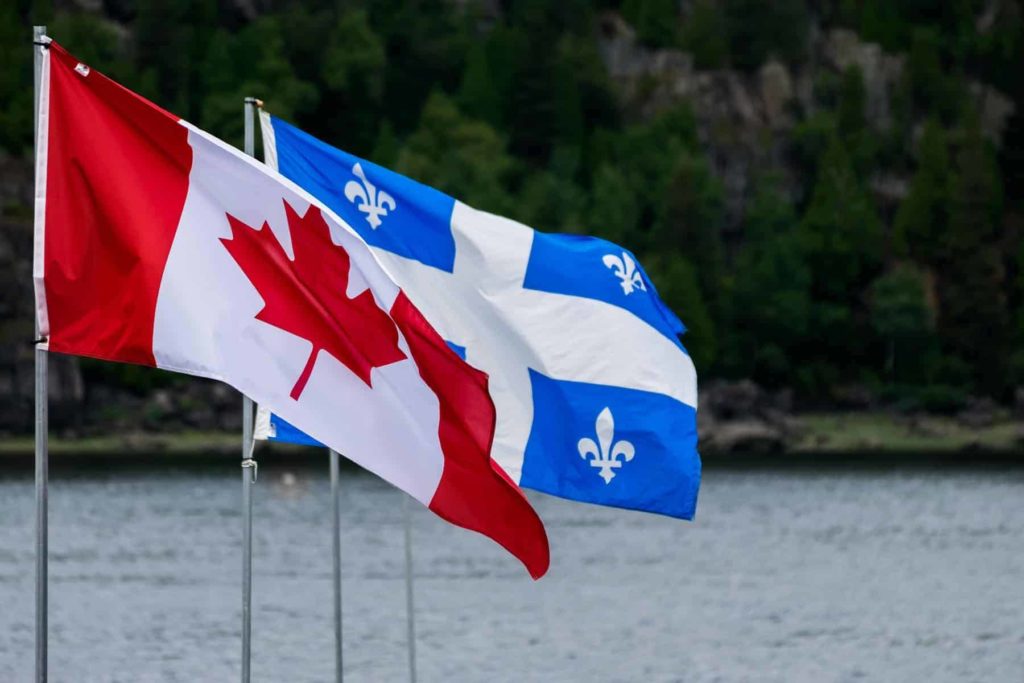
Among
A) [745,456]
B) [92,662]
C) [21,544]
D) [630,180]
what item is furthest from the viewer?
[630,180]

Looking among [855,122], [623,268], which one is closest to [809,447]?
[855,122]

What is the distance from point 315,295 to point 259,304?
363 mm

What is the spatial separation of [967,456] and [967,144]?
42.6 m

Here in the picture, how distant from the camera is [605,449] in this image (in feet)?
59.9

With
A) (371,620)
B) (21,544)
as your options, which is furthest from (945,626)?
(21,544)

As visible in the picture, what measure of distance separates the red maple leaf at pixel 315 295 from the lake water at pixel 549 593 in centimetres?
2287

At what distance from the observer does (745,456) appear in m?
148

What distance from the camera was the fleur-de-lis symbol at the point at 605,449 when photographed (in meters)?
18.1

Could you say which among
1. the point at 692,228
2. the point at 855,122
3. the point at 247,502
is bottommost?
the point at 247,502

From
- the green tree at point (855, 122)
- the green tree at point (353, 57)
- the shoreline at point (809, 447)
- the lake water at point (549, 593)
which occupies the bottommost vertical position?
the lake water at point (549, 593)

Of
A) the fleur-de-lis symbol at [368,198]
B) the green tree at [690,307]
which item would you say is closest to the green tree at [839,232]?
the green tree at [690,307]

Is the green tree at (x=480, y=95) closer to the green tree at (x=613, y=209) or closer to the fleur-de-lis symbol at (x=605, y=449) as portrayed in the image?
the green tree at (x=613, y=209)

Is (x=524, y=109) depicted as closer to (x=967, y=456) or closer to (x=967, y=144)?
(x=967, y=144)

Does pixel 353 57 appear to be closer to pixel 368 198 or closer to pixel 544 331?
pixel 544 331
